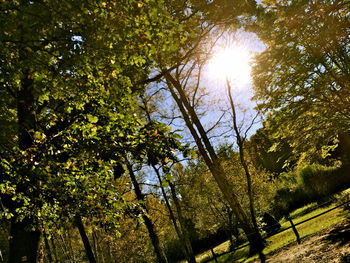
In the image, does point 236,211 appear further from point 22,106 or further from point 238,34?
point 22,106

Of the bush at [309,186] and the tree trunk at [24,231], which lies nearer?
the tree trunk at [24,231]

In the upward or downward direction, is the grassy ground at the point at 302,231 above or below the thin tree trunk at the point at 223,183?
below

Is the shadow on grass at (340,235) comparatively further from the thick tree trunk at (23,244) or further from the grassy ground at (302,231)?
the thick tree trunk at (23,244)

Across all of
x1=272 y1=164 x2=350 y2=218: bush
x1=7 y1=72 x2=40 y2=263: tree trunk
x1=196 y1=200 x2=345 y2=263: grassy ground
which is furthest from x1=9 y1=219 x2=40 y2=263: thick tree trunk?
x1=272 y1=164 x2=350 y2=218: bush

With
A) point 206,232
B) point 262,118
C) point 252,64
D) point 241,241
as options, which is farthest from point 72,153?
point 206,232

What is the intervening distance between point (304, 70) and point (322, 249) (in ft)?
24.5

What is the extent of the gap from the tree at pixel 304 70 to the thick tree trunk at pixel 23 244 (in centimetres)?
960

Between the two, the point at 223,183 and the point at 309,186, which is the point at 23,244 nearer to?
the point at 223,183

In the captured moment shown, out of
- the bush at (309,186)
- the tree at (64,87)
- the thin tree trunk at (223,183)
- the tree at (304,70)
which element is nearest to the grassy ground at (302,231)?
the thin tree trunk at (223,183)

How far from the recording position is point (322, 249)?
9555 millimetres

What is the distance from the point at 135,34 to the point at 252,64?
10343mm

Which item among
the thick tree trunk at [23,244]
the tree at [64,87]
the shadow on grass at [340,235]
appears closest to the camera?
the tree at [64,87]

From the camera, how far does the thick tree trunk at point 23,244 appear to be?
576cm

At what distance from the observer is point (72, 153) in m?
5.74
